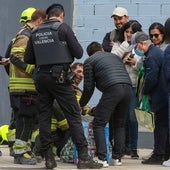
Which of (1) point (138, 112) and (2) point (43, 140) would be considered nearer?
(2) point (43, 140)

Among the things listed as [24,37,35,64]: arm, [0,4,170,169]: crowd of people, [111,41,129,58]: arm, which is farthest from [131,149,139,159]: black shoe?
[24,37,35,64]: arm

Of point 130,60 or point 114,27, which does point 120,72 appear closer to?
point 130,60

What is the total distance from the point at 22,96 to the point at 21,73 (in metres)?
0.28

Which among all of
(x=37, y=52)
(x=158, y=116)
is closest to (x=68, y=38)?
(x=37, y=52)

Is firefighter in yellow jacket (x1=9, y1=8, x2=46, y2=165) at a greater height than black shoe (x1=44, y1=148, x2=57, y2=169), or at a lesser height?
greater

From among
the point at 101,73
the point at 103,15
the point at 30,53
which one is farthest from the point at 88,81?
the point at 103,15

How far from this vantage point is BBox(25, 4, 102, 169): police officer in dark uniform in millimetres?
8320

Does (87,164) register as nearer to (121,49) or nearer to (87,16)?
(121,49)

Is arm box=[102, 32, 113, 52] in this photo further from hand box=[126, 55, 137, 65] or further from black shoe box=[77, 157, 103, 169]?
black shoe box=[77, 157, 103, 169]

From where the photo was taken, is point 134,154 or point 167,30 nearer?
point 167,30

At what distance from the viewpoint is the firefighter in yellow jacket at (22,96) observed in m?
8.83

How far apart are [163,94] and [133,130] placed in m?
1.08

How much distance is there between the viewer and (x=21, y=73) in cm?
892

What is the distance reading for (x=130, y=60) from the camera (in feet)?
31.4
